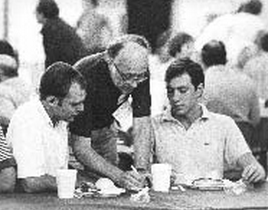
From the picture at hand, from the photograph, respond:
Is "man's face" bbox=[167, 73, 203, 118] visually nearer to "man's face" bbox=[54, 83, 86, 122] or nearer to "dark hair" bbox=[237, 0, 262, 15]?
"man's face" bbox=[54, 83, 86, 122]

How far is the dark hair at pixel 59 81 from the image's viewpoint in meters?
2.51

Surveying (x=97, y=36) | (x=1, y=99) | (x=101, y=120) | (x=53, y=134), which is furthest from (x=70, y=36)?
(x=53, y=134)

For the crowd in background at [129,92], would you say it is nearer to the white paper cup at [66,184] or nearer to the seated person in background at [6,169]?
the seated person in background at [6,169]

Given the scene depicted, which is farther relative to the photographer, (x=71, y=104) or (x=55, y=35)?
(x=55, y=35)

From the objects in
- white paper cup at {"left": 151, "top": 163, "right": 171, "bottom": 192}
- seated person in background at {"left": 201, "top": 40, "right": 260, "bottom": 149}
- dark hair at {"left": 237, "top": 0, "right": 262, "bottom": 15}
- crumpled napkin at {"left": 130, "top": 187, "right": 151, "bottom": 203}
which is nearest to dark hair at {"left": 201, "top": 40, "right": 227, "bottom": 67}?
seated person in background at {"left": 201, "top": 40, "right": 260, "bottom": 149}

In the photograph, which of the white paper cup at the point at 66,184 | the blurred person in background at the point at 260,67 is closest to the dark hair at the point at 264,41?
the blurred person in background at the point at 260,67

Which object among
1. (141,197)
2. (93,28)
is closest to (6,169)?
(141,197)

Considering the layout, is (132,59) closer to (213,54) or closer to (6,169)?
(6,169)

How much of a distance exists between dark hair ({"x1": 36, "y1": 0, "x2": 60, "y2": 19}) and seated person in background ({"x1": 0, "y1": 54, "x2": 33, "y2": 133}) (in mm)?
347

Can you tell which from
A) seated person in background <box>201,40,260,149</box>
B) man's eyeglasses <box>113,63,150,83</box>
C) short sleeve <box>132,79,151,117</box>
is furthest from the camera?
seated person in background <box>201,40,260,149</box>

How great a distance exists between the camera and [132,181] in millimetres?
2412

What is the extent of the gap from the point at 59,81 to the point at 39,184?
0.47 metres

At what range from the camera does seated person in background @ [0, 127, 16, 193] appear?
2.26 meters

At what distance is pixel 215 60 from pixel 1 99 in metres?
1.36
